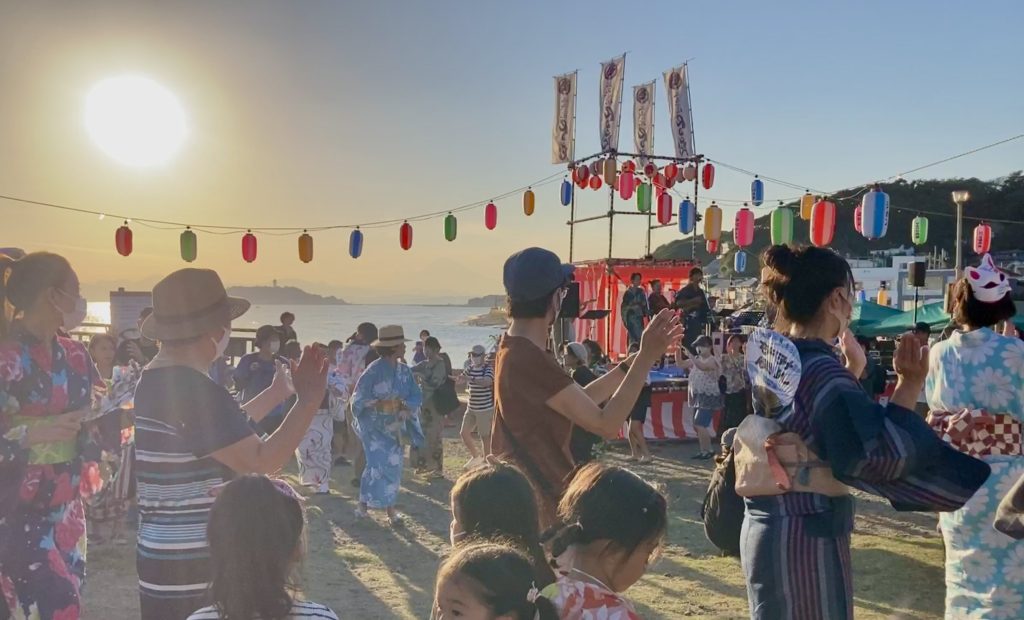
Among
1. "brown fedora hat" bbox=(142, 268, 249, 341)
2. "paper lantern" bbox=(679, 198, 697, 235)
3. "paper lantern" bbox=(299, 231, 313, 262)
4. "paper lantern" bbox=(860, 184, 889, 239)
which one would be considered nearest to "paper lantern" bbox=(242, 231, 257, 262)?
"paper lantern" bbox=(299, 231, 313, 262)

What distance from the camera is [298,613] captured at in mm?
1817

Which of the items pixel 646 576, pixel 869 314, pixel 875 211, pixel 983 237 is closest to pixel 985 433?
pixel 646 576

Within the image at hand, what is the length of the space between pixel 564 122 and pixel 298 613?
1881 cm

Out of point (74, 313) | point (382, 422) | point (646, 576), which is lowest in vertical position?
point (646, 576)

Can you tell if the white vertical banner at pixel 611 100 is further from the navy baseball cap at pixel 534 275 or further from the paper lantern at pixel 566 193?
the navy baseball cap at pixel 534 275

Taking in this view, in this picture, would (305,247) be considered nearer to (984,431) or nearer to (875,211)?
(875,211)

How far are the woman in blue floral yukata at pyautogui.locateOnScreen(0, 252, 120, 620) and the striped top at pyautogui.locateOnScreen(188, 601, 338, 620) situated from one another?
1.14m

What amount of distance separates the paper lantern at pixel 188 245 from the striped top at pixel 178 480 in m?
15.1

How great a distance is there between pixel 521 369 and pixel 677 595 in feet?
11.4

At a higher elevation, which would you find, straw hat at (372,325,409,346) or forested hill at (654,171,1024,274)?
forested hill at (654,171,1024,274)

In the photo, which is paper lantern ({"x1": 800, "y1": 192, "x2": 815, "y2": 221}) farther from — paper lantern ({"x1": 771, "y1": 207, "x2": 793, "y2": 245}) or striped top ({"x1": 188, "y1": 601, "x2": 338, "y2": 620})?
striped top ({"x1": 188, "y1": 601, "x2": 338, "y2": 620})

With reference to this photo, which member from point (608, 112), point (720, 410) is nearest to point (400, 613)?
point (720, 410)

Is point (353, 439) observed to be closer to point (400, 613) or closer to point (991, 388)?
point (400, 613)

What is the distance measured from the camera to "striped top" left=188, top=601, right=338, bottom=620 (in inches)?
70.3
